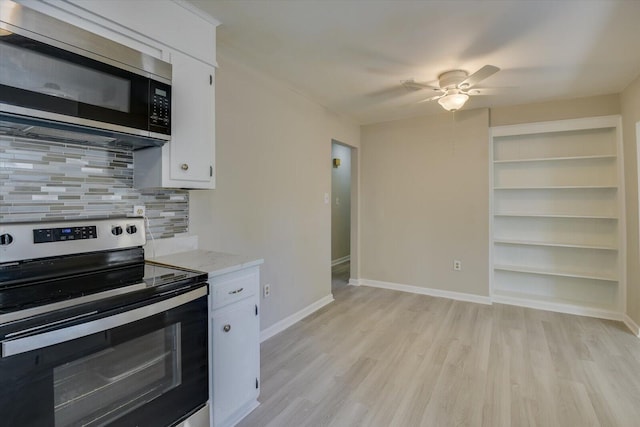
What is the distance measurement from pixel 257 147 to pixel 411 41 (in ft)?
4.67

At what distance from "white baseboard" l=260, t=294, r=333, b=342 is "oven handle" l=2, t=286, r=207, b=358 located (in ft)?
5.26

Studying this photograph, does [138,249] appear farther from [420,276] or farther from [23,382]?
[420,276]

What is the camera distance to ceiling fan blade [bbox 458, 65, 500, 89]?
2229mm

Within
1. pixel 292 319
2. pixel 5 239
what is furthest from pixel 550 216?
pixel 5 239

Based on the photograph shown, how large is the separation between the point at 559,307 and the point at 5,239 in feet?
15.2

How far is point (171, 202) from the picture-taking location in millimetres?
2031

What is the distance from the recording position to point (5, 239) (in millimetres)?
1292

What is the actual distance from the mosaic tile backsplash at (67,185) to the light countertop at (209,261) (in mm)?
200

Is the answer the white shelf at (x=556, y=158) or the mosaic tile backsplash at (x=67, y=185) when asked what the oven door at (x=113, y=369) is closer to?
the mosaic tile backsplash at (x=67, y=185)

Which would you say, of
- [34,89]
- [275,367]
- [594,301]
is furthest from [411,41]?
[594,301]

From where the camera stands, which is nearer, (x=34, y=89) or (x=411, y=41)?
(x=34, y=89)

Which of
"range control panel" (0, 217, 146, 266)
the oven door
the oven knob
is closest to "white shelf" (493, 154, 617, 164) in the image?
the oven door

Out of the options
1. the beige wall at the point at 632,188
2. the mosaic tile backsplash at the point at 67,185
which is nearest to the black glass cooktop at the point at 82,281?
the mosaic tile backsplash at the point at 67,185

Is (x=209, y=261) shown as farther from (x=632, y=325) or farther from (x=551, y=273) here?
(x=632, y=325)
